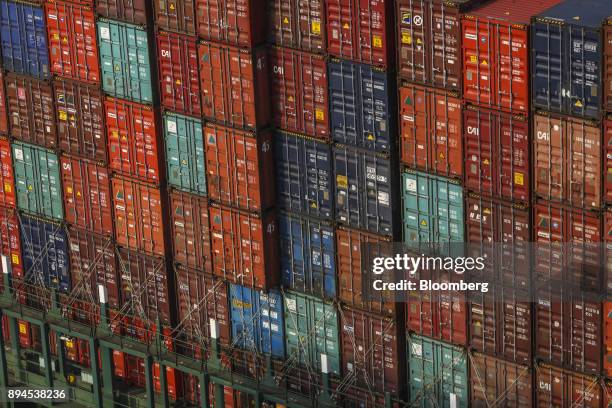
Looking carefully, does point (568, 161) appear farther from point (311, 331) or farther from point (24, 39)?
point (24, 39)

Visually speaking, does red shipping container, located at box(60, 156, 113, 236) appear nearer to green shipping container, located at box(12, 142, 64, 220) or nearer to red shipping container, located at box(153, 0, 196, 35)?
green shipping container, located at box(12, 142, 64, 220)

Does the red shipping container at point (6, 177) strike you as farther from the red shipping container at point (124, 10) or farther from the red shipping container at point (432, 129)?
the red shipping container at point (432, 129)

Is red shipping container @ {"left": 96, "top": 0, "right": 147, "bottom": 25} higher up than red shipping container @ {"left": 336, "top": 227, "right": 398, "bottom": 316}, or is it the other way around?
red shipping container @ {"left": 96, "top": 0, "right": 147, "bottom": 25}

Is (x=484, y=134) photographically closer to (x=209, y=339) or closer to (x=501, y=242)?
(x=501, y=242)

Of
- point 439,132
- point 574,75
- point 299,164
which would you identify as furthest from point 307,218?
point 574,75

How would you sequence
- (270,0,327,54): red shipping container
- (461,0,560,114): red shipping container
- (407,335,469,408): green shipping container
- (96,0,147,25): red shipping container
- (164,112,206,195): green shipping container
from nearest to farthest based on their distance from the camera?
(461,0,560,114): red shipping container → (270,0,327,54): red shipping container → (407,335,469,408): green shipping container → (96,0,147,25): red shipping container → (164,112,206,195): green shipping container

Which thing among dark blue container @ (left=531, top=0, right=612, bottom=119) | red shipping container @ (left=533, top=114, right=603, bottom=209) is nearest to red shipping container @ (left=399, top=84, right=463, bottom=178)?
red shipping container @ (left=533, top=114, right=603, bottom=209)

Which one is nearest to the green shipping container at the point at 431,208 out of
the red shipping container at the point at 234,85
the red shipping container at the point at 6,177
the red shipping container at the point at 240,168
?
the red shipping container at the point at 240,168
